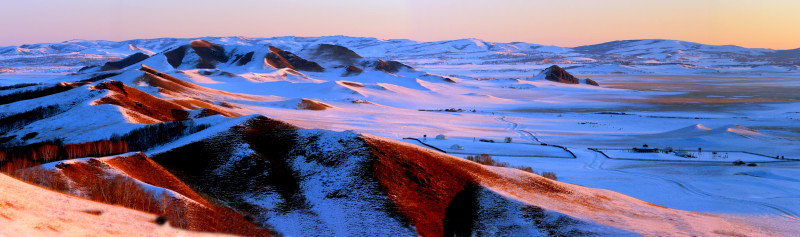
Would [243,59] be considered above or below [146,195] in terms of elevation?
below

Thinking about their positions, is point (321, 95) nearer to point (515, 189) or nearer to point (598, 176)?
point (598, 176)

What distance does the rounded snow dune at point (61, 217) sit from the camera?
1244 cm

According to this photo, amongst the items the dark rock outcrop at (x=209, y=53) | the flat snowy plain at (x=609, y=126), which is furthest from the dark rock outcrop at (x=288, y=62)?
the flat snowy plain at (x=609, y=126)

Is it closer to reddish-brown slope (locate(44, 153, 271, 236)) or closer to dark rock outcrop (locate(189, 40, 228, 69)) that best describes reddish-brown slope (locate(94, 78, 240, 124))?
reddish-brown slope (locate(44, 153, 271, 236))

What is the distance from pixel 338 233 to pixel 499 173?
11.7 metres

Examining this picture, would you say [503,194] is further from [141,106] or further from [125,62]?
[125,62]

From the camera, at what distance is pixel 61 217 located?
1376cm

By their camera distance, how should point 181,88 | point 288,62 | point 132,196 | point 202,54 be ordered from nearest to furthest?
1. point 132,196
2. point 181,88
3. point 202,54
4. point 288,62

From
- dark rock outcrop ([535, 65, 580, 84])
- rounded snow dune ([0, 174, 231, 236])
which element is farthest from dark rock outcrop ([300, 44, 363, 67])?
rounded snow dune ([0, 174, 231, 236])

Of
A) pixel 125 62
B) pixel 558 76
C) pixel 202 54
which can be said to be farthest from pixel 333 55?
pixel 558 76

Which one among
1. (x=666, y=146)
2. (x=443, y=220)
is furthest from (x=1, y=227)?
(x=666, y=146)

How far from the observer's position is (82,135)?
36625mm

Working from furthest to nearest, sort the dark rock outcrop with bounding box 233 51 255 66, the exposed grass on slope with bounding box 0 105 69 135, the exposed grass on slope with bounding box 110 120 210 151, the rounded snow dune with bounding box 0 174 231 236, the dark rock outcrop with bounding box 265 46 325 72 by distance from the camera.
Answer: the dark rock outcrop with bounding box 265 46 325 72, the dark rock outcrop with bounding box 233 51 255 66, the exposed grass on slope with bounding box 0 105 69 135, the exposed grass on slope with bounding box 110 120 210 151, the rounded snow dune with bounding box 0 174 231 236

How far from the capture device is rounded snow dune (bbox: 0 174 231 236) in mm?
12438
